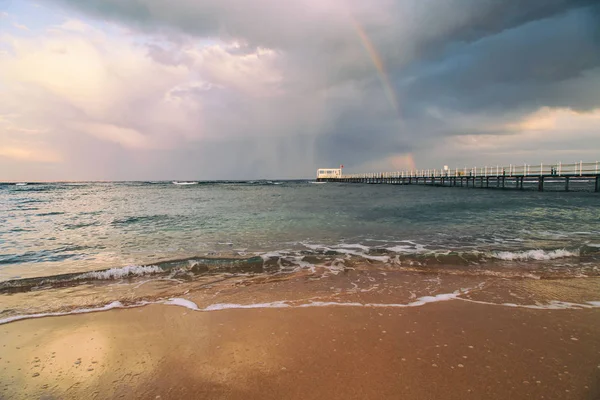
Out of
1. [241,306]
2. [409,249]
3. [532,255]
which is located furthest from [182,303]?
[532,255]

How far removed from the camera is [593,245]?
9844mm

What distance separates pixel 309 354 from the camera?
139 inches

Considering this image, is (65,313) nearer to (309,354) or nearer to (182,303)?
(182,303)

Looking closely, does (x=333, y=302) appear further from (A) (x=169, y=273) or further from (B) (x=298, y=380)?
(A) (x=169, y=273)

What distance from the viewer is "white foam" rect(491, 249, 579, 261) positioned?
8602 mm

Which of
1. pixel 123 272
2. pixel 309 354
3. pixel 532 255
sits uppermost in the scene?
pixel 309 354

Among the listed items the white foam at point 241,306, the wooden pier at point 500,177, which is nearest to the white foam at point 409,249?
the white foam at point 241,306

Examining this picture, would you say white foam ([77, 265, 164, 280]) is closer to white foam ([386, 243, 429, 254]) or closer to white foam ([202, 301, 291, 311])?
white foam ([202, 301, 291, 311])

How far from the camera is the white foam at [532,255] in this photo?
28.2 ft

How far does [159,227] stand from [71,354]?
38.6 feet

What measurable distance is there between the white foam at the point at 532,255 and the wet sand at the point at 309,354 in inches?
162

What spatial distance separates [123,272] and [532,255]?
1072cm

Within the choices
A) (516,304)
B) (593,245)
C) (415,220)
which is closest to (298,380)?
(516,304)

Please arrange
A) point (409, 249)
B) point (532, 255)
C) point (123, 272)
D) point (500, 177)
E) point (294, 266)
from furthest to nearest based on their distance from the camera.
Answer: point (500, 177), point (409, 249), point (532, 255), point (294, 266), point (123, 272)
